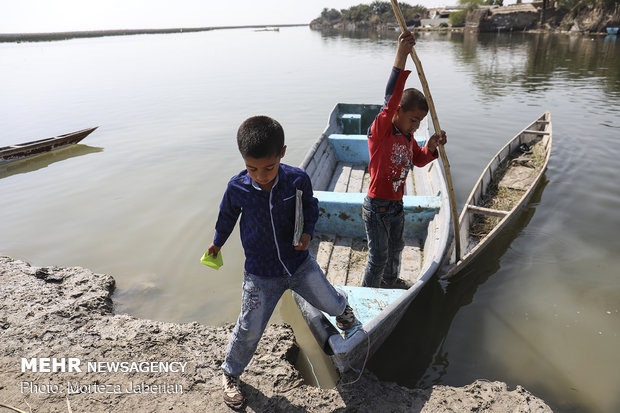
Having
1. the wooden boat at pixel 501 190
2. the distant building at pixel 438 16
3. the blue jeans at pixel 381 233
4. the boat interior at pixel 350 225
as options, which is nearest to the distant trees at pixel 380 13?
the distant building at pixel 438 16

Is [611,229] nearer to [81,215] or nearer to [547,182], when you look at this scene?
[547,182]

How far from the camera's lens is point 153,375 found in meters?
3.00

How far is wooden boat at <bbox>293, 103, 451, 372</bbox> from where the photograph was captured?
109 inches

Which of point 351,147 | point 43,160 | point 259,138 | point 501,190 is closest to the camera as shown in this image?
point 259,138

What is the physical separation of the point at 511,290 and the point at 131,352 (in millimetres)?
4284

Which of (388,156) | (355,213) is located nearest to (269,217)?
(388,156)

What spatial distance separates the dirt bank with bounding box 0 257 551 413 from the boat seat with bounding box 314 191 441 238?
63.3 inches

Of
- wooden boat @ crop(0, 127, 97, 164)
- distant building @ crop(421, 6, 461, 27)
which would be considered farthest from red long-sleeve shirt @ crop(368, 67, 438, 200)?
distant building @ crop(421, 6, 461, 27)

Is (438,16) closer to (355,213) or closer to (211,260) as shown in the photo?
(355,213)

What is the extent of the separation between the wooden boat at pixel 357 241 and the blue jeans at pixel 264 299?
1.02ft

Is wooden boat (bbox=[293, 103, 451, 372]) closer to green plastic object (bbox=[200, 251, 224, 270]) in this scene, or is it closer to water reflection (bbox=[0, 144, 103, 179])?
green plastic object (bbox=[200, 251, 224, 270])

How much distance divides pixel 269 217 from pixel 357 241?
2615 millimetres

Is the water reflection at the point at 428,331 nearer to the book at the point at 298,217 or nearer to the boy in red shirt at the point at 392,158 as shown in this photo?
the boy in red shirt at the point at 392,158

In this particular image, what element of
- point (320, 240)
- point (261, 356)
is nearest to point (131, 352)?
point (261, 356)
